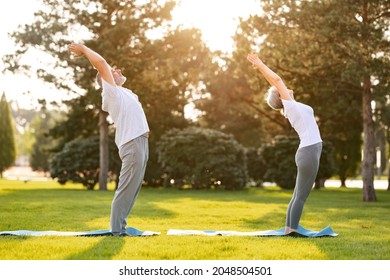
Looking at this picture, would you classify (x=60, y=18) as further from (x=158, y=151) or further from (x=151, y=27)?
(x=158, y=151)

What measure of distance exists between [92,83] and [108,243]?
20.6 metres

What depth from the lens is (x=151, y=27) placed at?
27859mm

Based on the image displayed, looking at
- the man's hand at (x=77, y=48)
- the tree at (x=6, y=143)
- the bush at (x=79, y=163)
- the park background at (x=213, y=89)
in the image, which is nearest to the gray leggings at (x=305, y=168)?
the man's hand at (x=77, y=48)

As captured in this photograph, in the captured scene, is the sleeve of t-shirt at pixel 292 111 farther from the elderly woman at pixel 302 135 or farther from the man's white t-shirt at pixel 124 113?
the man's white t-shirt at pixel 124 113

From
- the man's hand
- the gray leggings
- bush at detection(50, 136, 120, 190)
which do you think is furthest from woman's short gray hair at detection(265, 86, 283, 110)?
bush at detection(50, 136, 120, 190)

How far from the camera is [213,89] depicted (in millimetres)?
34938

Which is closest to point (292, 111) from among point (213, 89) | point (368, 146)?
point (368, 146)

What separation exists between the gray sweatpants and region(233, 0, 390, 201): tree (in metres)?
11.8

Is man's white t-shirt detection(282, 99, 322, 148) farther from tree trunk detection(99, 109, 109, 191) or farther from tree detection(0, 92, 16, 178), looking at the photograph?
tree detection(0, 92, 16, 178)

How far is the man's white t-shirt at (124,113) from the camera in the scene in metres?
8.05

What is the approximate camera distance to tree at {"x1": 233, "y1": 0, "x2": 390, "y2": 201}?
18.3m
